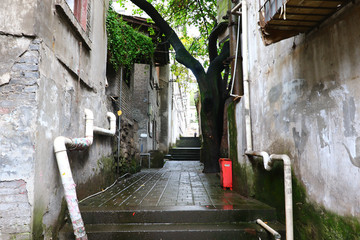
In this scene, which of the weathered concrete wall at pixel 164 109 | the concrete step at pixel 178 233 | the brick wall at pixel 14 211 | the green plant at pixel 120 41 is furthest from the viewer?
the weathered concrete wall at pixel 164 109

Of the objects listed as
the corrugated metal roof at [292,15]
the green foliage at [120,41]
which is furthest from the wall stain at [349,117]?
the green foliage at [120,41]

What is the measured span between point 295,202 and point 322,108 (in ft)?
4.23

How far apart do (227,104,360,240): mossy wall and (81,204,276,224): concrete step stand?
33cm

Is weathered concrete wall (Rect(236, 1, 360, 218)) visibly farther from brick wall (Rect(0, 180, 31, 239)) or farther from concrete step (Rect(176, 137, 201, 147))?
concrete step (Rect(176, 137, 201, 147))

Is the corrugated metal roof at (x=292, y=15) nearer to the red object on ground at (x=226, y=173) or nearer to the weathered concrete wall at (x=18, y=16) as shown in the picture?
the weathered concrete wall at (x=18, y=16)

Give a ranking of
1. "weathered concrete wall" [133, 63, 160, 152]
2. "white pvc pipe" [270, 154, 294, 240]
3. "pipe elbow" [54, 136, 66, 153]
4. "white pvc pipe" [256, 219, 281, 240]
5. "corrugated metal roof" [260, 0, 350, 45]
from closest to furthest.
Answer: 1. "corrugated metal roof" [260, 0, 350, 45]
2. "white pvc pipe" [270, 154, 294, 240]
3. "white pvc pipe" [256, 219, 281, 240]
4. "pipe elbow" [54, 136, 66, 153]
5. "weathered concrete wall" [133, 63, 160, 152]

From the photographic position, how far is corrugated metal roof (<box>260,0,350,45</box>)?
2219mm

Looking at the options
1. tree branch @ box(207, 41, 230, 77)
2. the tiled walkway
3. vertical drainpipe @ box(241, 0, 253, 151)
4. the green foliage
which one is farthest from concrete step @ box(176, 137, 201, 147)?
vertical drainpipe @ box(241, 0, 253, 151)

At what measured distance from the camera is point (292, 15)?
2.43 metres

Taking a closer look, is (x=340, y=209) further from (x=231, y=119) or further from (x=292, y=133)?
(x=231, y=119)

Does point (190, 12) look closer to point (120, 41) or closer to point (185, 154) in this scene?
point (120, 41)

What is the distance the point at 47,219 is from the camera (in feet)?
10.3

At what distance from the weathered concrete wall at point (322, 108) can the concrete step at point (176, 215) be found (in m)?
1.01

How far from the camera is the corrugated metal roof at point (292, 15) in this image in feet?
7.28
